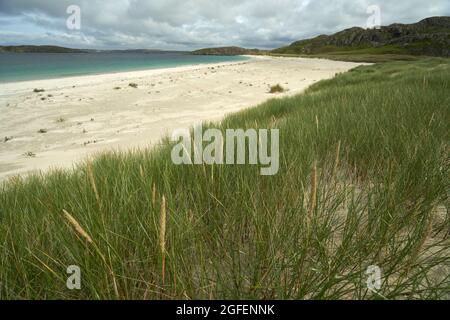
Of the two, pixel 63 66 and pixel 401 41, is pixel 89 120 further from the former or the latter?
pixel 401 41

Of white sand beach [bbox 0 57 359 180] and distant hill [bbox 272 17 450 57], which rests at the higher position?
distant hill [bbox 272 17 450 57]

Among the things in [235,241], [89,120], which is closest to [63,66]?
[89,120]

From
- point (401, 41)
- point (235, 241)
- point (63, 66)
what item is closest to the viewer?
point (235, 241)

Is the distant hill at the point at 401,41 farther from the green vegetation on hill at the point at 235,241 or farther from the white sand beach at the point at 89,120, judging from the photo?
the green vegetation on hill at the point at 235,241

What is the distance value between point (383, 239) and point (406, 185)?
25.6 inches

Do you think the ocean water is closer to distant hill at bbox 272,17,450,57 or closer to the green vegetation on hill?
the green vegetation on hill

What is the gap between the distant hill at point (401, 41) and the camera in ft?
209

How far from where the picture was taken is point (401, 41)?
78000 millimetres

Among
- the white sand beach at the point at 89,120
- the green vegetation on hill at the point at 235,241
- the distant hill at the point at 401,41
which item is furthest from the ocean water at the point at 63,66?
the distant hill at the point at 401,41

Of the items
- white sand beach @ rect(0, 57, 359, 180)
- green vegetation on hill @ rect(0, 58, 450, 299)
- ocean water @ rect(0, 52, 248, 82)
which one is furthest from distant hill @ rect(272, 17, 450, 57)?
green vegetation on hill @ rect(0, 58, 450, 299)

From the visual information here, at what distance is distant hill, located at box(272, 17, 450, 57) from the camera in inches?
2511

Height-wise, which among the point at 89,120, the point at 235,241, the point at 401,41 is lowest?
the point at 235,241

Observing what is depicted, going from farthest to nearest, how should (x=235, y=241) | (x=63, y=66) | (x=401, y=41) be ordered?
(x=401, y=41) < (x=63, y=66) < (x=235, y=241)

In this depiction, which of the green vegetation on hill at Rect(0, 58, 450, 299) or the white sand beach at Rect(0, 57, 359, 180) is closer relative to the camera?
the green vegetation on hill at Rect(0, 58, 450, 299)
